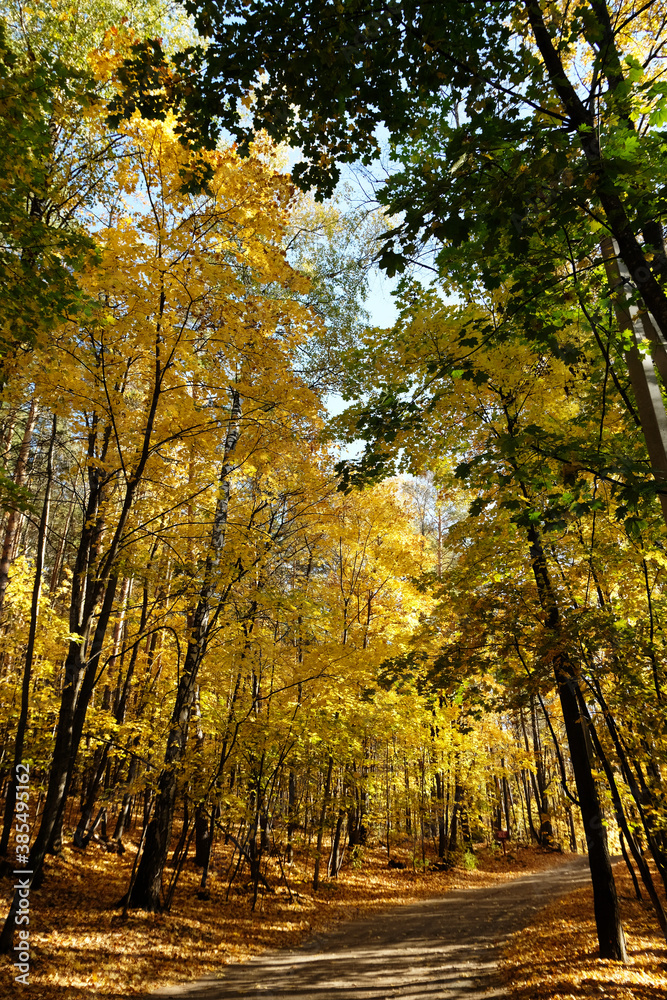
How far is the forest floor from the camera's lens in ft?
17.9

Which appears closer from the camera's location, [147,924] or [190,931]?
[147,924]

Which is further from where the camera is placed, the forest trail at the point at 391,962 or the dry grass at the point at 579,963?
the forest trail at the point at 391,962

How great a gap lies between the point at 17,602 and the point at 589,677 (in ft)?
36.2

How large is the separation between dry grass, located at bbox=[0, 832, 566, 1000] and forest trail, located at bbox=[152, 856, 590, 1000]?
1.51 feet

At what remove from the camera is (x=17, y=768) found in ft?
14.9

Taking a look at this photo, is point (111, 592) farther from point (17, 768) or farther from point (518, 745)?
point (518, 745)

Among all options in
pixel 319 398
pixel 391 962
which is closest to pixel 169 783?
pixel 391 962

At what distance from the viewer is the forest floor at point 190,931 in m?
5.44

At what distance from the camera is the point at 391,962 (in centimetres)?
707

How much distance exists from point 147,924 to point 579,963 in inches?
225

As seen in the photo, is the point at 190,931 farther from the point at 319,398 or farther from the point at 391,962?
the point at 319,398

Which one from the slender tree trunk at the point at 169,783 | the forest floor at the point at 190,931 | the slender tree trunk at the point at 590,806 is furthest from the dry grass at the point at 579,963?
the slender tree trunk at the point at 169,783

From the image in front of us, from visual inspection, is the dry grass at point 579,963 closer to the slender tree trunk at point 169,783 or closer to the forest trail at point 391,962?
the forest trail at point 391,962

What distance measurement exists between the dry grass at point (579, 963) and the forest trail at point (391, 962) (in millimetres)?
347
